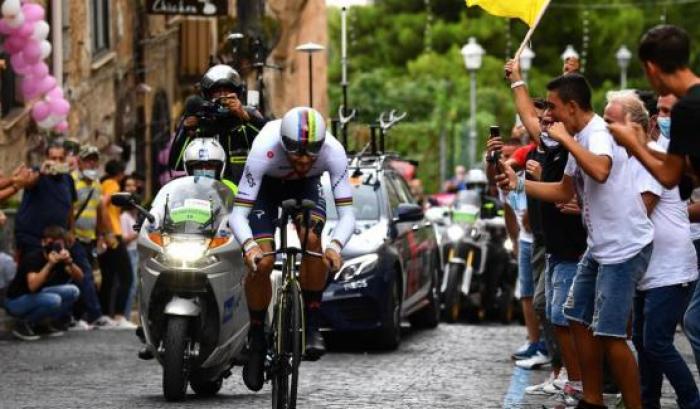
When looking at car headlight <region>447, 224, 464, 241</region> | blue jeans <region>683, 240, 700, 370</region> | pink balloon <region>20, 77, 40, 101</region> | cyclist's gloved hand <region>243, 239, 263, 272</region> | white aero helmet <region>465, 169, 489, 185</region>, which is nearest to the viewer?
blue jeans <region>683, 240, 700, 370</region>

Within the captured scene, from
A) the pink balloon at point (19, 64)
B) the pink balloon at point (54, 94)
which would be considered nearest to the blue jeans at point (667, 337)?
the pink balloon at point (19, 64)

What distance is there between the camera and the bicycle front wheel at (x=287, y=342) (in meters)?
11.7

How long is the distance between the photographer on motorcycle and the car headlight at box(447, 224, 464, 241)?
977 centimetres

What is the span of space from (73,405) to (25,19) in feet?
32.4

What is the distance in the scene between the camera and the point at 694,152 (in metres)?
9.31

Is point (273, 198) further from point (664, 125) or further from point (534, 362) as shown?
point (534, 362)

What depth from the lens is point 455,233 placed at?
2417 cm

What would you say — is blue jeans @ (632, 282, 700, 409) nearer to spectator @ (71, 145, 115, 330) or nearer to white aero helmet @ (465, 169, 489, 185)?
spectator @ (71, 145, 115, 330)

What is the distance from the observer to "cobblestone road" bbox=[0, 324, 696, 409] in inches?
529

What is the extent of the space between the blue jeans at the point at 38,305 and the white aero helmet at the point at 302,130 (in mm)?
8049

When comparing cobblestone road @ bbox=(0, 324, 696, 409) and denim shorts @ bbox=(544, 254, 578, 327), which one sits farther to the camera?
cobblestone road @ bbox=(0, 324, 696, 409)

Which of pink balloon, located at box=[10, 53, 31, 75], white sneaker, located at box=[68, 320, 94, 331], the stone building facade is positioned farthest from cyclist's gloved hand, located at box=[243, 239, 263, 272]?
the stone building facade

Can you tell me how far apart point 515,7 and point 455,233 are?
1087 cm

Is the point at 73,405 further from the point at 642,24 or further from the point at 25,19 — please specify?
the point at 642,24
